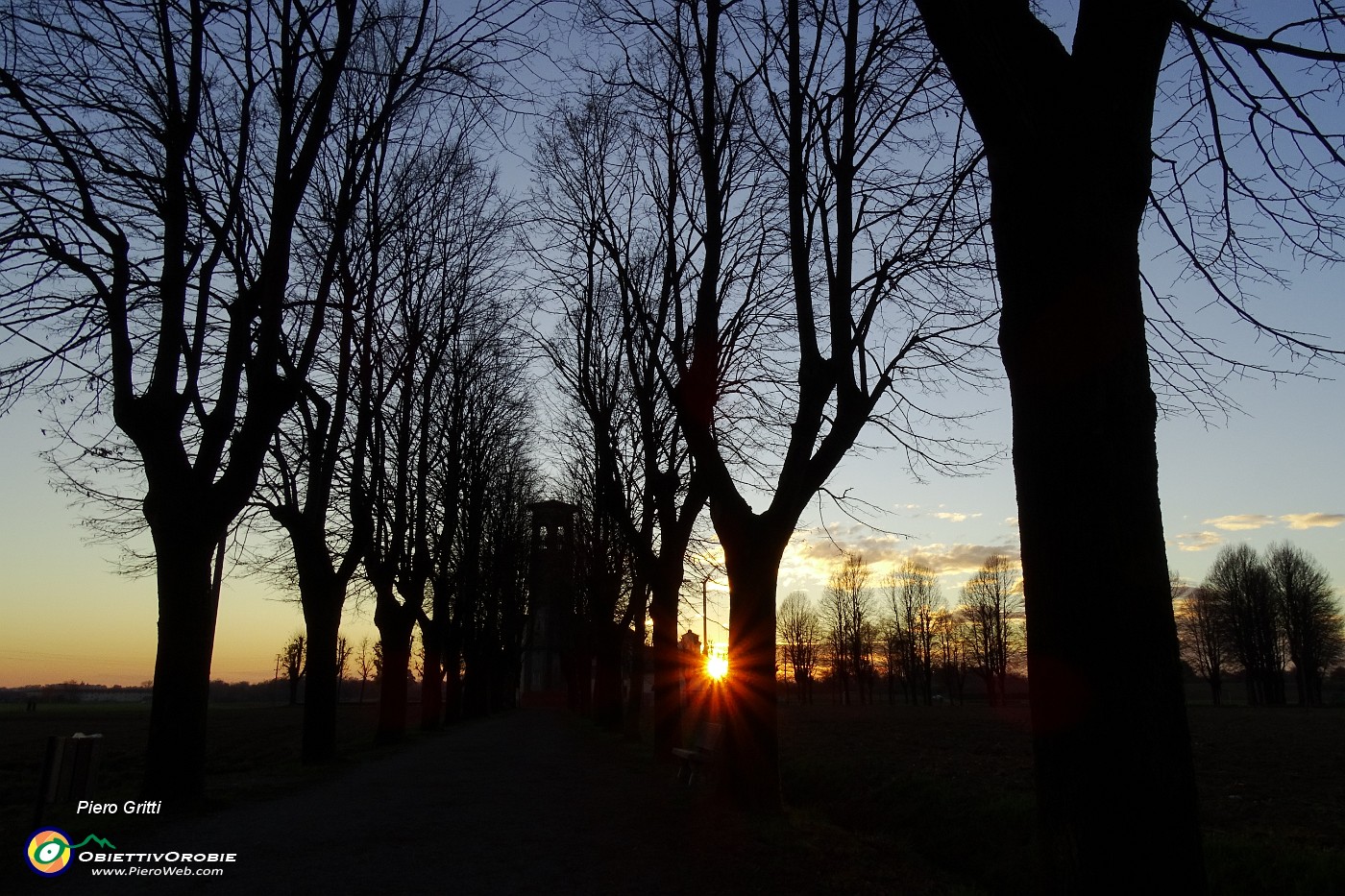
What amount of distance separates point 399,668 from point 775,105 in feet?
60.0

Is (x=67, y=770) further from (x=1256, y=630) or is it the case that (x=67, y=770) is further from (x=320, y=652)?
(x=1256, y=630)

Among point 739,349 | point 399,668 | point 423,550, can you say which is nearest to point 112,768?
point 399,668

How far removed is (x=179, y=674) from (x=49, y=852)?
9.84 ft

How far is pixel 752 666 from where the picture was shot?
9.81 meters

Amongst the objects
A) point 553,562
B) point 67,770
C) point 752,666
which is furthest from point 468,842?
point 553,562

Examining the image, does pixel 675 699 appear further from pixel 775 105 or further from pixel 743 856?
pixel 775 105

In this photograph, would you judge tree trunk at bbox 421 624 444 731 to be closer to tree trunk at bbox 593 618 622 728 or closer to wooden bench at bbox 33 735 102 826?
tree trunk at bbox 593 618 622 728

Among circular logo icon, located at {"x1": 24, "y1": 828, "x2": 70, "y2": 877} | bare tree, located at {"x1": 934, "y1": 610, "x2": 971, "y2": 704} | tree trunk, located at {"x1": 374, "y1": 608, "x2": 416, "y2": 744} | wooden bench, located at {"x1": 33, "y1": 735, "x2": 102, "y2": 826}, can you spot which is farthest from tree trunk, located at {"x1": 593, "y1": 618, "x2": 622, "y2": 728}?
bare tree, located at {"x1": 934, "y1": 610, "x2": 971, "y2": 704}

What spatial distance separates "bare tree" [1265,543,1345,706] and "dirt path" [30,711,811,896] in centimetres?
7779

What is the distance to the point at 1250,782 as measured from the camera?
14820mm

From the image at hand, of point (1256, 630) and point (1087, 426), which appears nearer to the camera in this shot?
point (1087, 426)

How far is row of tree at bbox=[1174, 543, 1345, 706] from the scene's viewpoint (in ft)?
232

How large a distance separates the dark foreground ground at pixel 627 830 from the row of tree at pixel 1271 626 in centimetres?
6424

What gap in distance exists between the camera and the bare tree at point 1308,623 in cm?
6988
